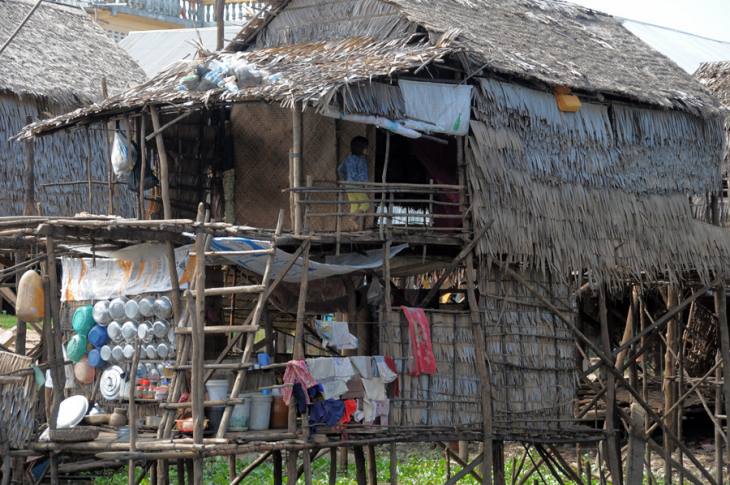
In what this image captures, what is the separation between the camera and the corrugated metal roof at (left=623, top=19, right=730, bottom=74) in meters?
26.7

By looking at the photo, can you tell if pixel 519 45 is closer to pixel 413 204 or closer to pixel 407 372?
pixel 413 204

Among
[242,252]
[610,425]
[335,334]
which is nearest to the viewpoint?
[242,252]

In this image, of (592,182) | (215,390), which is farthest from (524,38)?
(215,390)

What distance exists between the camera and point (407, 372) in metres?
14.2

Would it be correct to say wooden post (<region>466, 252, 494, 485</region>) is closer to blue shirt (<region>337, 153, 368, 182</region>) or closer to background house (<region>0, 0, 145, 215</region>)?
blue shirt (<region>337, 153, 368, 182</region>)

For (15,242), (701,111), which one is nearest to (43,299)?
(15,242)

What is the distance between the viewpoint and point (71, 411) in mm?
12672

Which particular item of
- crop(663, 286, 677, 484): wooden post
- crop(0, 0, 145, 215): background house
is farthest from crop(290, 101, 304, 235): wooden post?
crop(663, 286, 677, 484): wooden post

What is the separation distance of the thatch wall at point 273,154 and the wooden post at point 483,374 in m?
1.60

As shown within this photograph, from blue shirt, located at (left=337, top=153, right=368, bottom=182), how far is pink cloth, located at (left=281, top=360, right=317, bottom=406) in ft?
8.15

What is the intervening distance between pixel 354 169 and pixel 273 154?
1376 millimetres

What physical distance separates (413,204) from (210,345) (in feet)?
9.88

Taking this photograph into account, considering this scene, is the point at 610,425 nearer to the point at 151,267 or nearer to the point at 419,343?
the point at 419,343

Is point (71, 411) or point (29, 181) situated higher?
point (29, 181)
